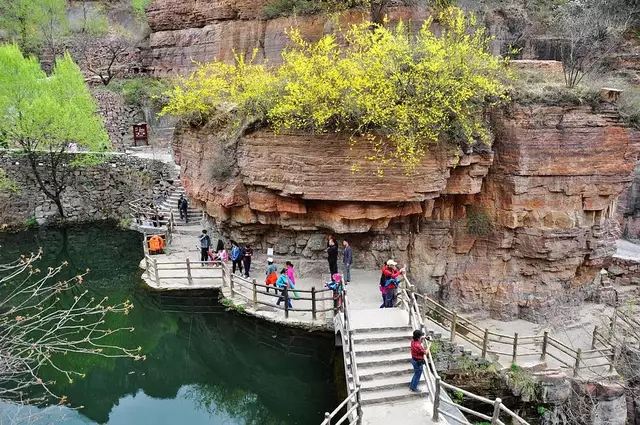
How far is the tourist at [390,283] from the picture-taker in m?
13.6

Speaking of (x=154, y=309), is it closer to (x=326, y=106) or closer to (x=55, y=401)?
(x=55, y=401)

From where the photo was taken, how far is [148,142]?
3472cm

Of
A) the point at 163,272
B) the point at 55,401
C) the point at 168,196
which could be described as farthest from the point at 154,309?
the point at 168,196

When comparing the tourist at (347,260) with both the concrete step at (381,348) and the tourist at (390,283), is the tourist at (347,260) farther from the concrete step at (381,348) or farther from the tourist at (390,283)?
the concrete step at (381,348)

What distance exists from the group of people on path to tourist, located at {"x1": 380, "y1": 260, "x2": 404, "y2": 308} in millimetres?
5680

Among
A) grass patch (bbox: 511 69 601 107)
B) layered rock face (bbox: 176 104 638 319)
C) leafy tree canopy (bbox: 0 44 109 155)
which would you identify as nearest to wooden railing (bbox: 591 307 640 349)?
layered rock face (bbox: 176 104 638 319)

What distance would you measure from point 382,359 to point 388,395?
1034mm

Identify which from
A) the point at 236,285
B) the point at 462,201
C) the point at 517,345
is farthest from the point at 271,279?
the point at 517,345

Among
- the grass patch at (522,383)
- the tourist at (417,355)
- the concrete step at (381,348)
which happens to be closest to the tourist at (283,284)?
the concrete step at (381,348)

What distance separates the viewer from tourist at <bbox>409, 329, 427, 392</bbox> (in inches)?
417

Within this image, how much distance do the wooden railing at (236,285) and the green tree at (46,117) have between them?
419 inches

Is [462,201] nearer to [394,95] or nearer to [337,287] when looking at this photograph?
[394,95]

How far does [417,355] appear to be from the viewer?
35.1 ft

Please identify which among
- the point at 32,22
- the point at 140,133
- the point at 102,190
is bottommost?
the point at 102,190
